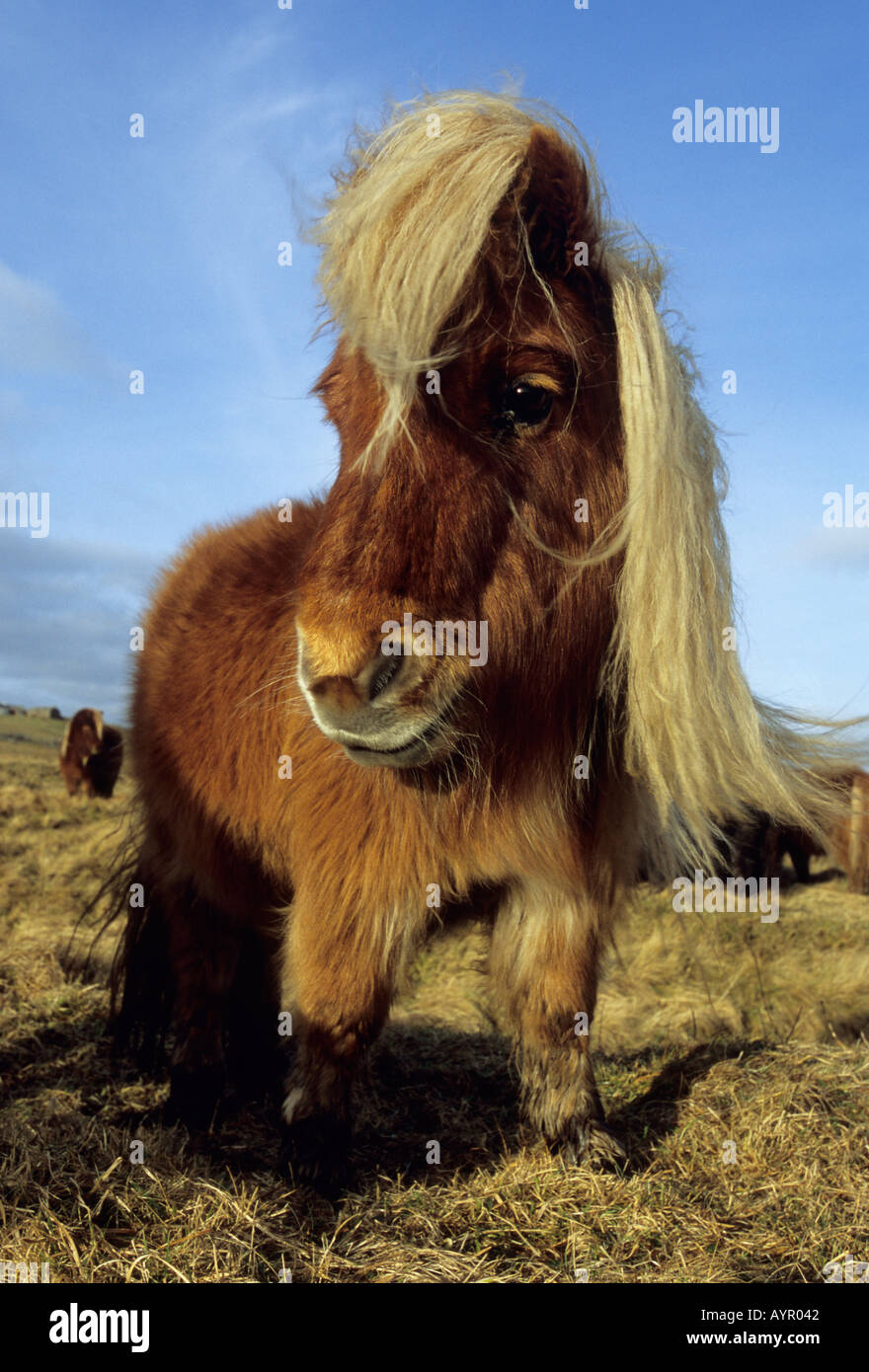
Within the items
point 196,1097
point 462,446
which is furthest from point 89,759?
point 462,446

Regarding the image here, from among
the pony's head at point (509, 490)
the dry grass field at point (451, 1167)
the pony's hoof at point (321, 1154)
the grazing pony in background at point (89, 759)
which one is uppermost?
the pony's head at point (509, 490)

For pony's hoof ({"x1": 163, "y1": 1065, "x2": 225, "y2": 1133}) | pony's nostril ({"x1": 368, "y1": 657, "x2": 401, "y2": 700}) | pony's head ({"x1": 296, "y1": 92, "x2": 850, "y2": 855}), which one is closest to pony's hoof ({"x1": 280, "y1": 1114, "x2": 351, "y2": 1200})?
pony's hoof ({"x1": 163, "y1": 1065, "x2": 225, "y2": 1133})

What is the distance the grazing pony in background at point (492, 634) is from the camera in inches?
83.0

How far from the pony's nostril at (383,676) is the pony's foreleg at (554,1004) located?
3.26 ft

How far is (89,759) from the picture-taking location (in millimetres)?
13281

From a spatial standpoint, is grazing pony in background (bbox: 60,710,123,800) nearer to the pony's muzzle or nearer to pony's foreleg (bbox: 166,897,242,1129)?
pony's foreleg (bbox: 166,897,242,1129)

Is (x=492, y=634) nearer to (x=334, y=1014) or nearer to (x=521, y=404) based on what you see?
(x=521, y=404)

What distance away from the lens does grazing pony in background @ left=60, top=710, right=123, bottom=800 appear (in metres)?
13.4

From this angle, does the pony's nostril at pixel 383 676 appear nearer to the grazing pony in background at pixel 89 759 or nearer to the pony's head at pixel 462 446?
the pony's head at pixel 462 446

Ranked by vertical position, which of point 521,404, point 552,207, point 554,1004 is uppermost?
point 552,207

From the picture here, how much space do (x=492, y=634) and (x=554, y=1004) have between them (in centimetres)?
127

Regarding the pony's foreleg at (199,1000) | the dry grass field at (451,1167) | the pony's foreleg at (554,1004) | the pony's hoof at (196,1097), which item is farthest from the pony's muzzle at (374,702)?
the pony's hoof at (196,1097)
